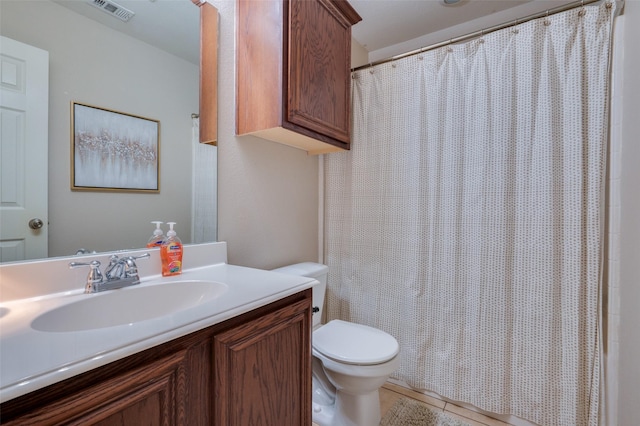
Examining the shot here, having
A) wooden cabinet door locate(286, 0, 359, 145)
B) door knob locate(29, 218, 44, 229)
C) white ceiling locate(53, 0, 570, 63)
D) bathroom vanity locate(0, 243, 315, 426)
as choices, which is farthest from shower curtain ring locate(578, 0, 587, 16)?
door knob locate(29, 218, 44, 229)

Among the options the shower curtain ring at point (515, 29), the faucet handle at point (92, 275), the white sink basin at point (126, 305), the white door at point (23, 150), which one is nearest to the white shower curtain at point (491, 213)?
the shower curtain ring at point (515, 29)

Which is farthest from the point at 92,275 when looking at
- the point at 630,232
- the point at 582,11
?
the point at 582,11

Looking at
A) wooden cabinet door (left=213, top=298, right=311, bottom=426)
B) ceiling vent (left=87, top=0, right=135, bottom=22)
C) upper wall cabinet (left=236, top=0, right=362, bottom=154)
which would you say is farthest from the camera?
upper wall cabinet (left=236, top=0, right=362, bottom=154)

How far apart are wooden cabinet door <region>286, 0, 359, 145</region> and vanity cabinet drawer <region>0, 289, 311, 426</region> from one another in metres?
0.86

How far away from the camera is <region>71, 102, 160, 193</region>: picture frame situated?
94 cm

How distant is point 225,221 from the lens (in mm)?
1335

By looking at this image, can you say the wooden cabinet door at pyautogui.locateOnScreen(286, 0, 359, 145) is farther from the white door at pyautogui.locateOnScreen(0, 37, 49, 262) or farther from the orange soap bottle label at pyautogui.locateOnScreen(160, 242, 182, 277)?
the white door at pyautogui.locateOnScreen(0, 37, 49, 262)

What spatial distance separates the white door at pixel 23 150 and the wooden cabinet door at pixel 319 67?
0.82 meters

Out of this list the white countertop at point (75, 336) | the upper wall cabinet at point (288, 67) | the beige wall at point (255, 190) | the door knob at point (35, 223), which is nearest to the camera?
the white countertop at point (75, 336)

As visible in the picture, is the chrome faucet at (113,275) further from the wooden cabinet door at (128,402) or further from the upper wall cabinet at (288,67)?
the upper wall cabinet at (288,67)

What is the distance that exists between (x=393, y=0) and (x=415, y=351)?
83.2 inches

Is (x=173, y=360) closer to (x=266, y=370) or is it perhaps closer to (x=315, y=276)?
(x=266, y=370)

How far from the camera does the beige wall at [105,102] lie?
0.89 meters

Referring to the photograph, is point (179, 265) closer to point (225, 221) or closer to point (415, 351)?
point (225, 221)
